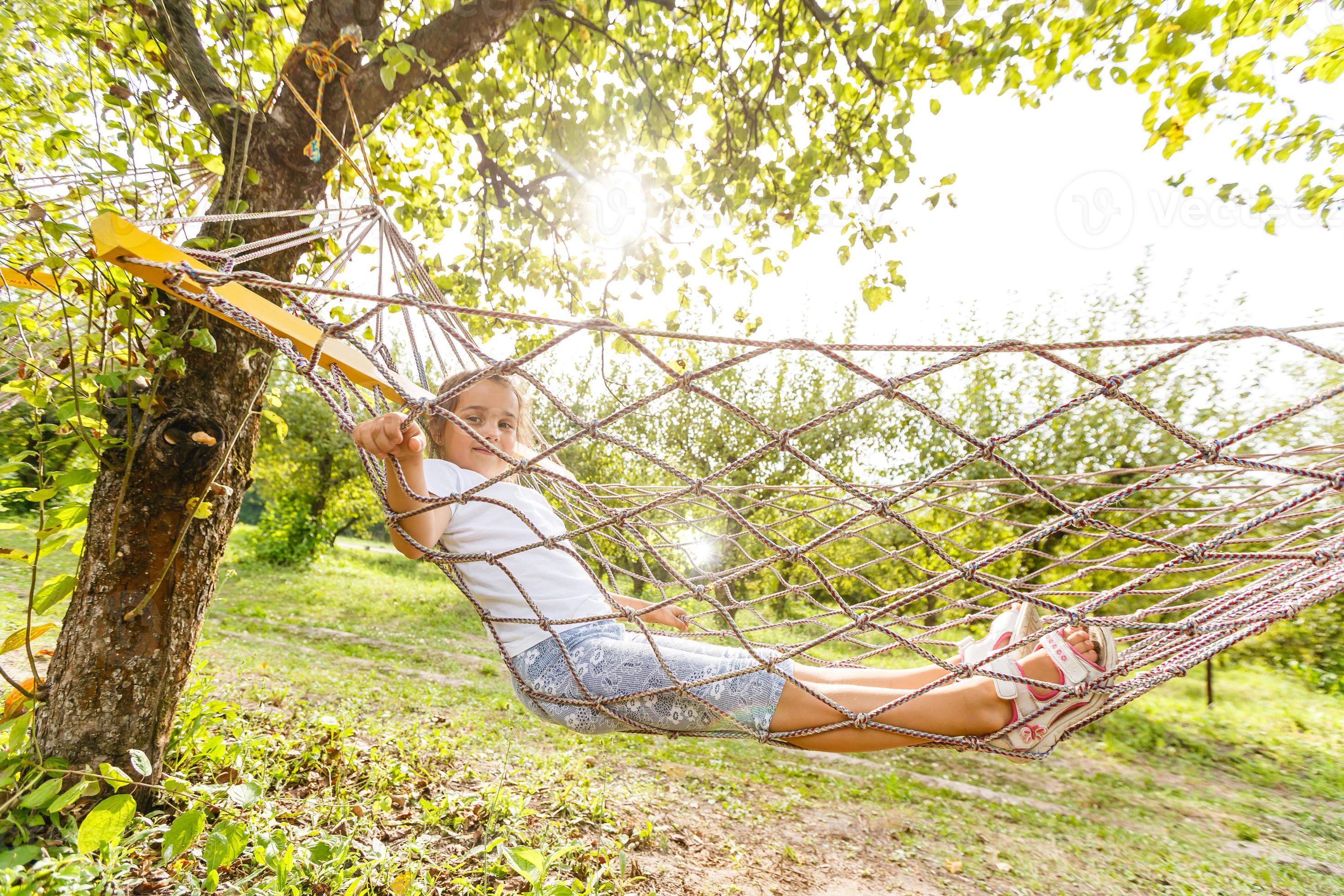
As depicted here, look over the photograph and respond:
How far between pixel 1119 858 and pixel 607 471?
27.3 ft

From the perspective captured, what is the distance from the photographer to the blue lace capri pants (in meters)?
1.29

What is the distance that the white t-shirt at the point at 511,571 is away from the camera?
5.00 feet

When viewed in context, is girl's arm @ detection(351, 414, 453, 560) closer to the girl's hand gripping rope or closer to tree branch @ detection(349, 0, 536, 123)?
the girl's hand gripping rope

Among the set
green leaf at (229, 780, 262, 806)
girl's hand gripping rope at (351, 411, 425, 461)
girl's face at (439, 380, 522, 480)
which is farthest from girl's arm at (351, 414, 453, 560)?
green leaf at (229, 780, 262, 806)

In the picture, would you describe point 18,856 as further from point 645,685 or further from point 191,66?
point 191,66

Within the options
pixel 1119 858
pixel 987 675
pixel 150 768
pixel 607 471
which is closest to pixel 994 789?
pixel 1119 858

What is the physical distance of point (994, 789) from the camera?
367 cm

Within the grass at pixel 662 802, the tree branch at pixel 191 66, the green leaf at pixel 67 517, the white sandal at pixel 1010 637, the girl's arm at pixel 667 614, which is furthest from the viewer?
the girl's arm at pixel 667 614

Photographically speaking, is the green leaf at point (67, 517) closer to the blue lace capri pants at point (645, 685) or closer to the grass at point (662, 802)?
the grass at point (662, 802)

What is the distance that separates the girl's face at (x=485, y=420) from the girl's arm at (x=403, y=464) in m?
0.37

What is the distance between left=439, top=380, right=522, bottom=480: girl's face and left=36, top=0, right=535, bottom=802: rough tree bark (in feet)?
1.75

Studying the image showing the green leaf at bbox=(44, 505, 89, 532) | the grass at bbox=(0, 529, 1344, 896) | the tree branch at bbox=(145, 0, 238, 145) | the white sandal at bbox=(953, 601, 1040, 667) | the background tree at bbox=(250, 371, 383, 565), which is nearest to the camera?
the white sandal at bbox=(953, 601, 1040, 667)

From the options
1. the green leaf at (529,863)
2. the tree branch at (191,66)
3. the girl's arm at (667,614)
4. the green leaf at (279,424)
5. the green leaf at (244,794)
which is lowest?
the green leaf at (529,863)

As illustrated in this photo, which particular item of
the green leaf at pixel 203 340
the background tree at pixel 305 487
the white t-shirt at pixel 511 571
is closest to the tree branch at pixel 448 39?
the green leaf at pixel 203 340
